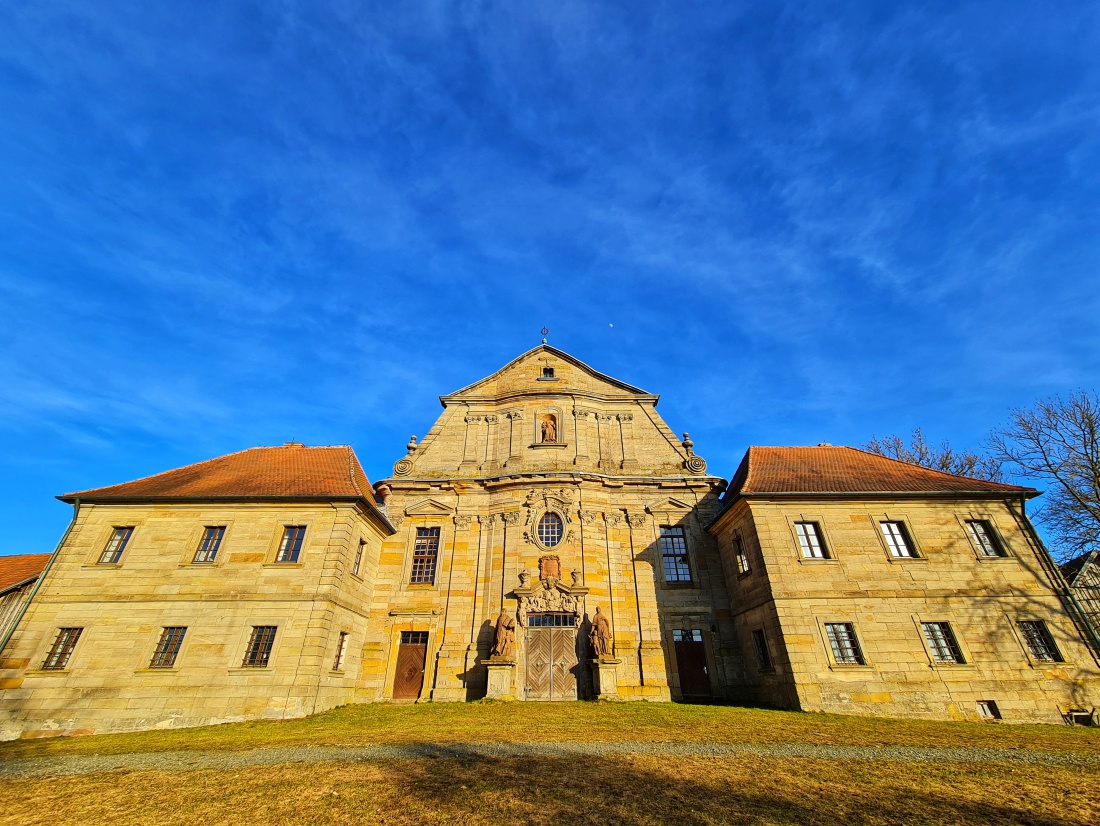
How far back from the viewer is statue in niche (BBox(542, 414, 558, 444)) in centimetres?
2412

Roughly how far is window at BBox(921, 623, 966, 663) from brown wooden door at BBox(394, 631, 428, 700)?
17.1 m

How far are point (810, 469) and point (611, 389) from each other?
1022 cm

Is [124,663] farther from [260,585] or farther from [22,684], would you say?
[260,585]

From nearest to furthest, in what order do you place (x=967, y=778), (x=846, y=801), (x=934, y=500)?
1. (x=846, y=801)
2. (x=967, y=778)
3. (x=934, y=500)

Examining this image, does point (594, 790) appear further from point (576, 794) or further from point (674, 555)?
point (674, 555)

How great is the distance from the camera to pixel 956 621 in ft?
51.5

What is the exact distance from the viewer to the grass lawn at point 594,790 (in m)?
5.92

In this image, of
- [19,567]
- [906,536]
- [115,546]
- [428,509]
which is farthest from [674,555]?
[19,567]

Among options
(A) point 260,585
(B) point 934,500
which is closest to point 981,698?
(B) point 934,500

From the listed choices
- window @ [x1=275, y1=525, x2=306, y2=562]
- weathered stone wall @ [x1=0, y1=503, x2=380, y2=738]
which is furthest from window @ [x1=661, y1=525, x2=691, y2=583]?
window @ [x1=275, y1=525, x2=306, y2=562]

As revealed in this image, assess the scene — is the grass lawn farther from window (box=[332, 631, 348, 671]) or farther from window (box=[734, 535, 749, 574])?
window (box=[734, 535, 749, 574])

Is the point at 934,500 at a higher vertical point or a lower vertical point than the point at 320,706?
higher

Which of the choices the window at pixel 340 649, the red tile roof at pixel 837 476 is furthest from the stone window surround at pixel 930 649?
the window at pixel 340 649

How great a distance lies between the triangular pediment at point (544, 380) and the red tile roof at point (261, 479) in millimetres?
6704
